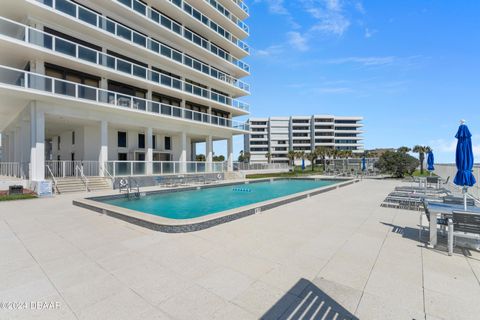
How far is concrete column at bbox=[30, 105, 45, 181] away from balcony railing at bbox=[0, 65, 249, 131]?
162 cm

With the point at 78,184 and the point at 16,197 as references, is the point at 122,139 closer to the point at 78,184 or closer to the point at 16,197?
the point at 78,184

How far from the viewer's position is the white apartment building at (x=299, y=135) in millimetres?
91562

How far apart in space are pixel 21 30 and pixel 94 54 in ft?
13.5

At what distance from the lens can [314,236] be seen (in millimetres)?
6027

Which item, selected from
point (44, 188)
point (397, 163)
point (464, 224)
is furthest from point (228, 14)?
point (464, 224)

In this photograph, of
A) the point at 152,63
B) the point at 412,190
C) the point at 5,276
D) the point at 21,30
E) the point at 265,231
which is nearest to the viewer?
the point at 5,276

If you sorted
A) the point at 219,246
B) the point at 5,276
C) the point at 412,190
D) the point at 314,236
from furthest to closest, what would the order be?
the point at 412,190 → the point at 314,236 → the point at 219,246 → the point at 5,276

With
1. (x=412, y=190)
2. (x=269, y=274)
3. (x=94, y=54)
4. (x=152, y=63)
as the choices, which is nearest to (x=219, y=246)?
(x=269, y=274)

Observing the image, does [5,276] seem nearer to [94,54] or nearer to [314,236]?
[314,236]

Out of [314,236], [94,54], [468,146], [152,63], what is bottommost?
[314,236]

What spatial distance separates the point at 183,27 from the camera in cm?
2366

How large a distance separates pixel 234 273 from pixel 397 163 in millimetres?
34615

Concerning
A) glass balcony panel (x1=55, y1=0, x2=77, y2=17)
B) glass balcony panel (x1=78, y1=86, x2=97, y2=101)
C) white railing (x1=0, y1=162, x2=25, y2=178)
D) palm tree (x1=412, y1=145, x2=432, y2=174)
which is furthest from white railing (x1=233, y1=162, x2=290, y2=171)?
palm tree (x1=412, y1=145, x2=432, y2=174)

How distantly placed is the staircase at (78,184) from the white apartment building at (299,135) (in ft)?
249
